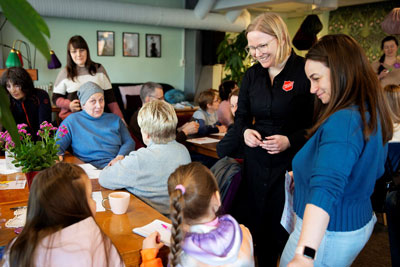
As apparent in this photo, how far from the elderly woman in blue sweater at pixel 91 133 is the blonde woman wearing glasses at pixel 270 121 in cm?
118

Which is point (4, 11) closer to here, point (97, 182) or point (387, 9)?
point (97, 182)

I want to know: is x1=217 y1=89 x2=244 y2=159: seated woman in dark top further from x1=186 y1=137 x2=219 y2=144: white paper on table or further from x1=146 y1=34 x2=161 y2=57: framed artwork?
x1=146 y1=34 x2=161 y2=57: framed artwork

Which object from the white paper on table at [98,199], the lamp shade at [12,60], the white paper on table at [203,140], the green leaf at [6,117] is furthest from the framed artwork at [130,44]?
the green leaf at [6,117]

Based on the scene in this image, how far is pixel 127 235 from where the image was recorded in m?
1.37

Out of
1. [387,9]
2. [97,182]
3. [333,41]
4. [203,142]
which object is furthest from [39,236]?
[387,9]

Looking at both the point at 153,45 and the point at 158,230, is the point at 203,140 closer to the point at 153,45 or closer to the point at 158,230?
the point at 158,230

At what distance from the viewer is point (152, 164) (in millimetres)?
1908

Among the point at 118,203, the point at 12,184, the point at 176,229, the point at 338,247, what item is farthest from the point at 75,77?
the point at 338,247

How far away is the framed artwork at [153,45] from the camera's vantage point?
7965 millimetres

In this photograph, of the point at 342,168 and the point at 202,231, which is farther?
the point at 202,231

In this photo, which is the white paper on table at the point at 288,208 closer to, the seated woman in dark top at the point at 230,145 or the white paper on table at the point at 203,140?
the seated woman in dark top at the point at 230,145

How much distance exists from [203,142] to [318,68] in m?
2.25

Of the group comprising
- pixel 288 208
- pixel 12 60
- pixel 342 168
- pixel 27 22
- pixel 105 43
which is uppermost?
pixel 105 43

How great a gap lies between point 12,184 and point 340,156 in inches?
67.1
